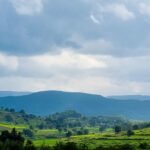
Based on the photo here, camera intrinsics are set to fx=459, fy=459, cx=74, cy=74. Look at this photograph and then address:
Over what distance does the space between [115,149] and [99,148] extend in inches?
252

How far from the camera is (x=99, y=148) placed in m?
165

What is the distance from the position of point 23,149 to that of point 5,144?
7336mm

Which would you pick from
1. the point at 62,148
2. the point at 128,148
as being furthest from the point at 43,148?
the point at 128,148

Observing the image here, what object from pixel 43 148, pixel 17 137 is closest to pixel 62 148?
pixel 43 148

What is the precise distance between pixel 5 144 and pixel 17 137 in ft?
92.0

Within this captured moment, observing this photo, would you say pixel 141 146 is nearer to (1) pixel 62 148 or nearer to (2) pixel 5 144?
(1) pixel 62 148

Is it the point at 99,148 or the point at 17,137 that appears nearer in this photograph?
the point at 99,148

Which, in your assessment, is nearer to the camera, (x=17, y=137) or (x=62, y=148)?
(x=62, y=148)

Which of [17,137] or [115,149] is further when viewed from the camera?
[17,137]

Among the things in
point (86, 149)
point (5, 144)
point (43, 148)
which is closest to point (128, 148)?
point (86, 149)

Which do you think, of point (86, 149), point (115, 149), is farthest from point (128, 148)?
point (86, 149)

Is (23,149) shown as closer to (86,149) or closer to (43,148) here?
(43,148)

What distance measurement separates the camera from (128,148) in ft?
528

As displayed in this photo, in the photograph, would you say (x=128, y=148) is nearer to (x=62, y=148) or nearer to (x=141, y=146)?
(x=141, y=146)
